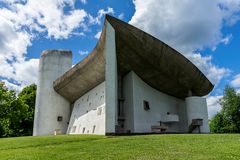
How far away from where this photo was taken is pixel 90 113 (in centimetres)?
2445

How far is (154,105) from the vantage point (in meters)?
23.8

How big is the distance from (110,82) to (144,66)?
5.81 m

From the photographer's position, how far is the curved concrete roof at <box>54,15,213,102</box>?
18922 millimetres

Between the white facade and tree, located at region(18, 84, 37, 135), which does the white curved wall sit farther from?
tree, located at region(18, 84, 37, 135)

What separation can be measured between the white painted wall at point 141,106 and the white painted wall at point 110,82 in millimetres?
4437

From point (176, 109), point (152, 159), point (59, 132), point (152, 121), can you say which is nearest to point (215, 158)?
point (152, 159)

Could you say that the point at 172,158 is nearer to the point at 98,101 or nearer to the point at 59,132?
the point at 98,101

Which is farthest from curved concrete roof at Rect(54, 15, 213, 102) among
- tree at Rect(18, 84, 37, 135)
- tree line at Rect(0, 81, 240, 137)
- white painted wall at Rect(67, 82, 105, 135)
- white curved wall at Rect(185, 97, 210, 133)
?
tree at Rect(18, 84, 37, 135)

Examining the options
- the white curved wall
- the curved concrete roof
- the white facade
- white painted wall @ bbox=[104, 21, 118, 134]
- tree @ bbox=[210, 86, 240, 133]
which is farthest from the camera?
tree @ bbox=[210, 86, 240, 133]

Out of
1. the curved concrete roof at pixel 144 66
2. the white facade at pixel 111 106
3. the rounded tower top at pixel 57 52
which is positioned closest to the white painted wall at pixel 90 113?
the white facade at pixel 111 106

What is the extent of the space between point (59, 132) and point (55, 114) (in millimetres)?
2413

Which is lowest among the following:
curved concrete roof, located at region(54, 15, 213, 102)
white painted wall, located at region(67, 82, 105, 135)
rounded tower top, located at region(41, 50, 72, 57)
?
white painted wall, located at region(67, 82, 105, 135)

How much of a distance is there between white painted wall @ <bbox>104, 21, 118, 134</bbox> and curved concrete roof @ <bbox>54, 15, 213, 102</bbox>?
68 cm

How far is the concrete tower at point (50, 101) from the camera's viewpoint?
30.3 m
